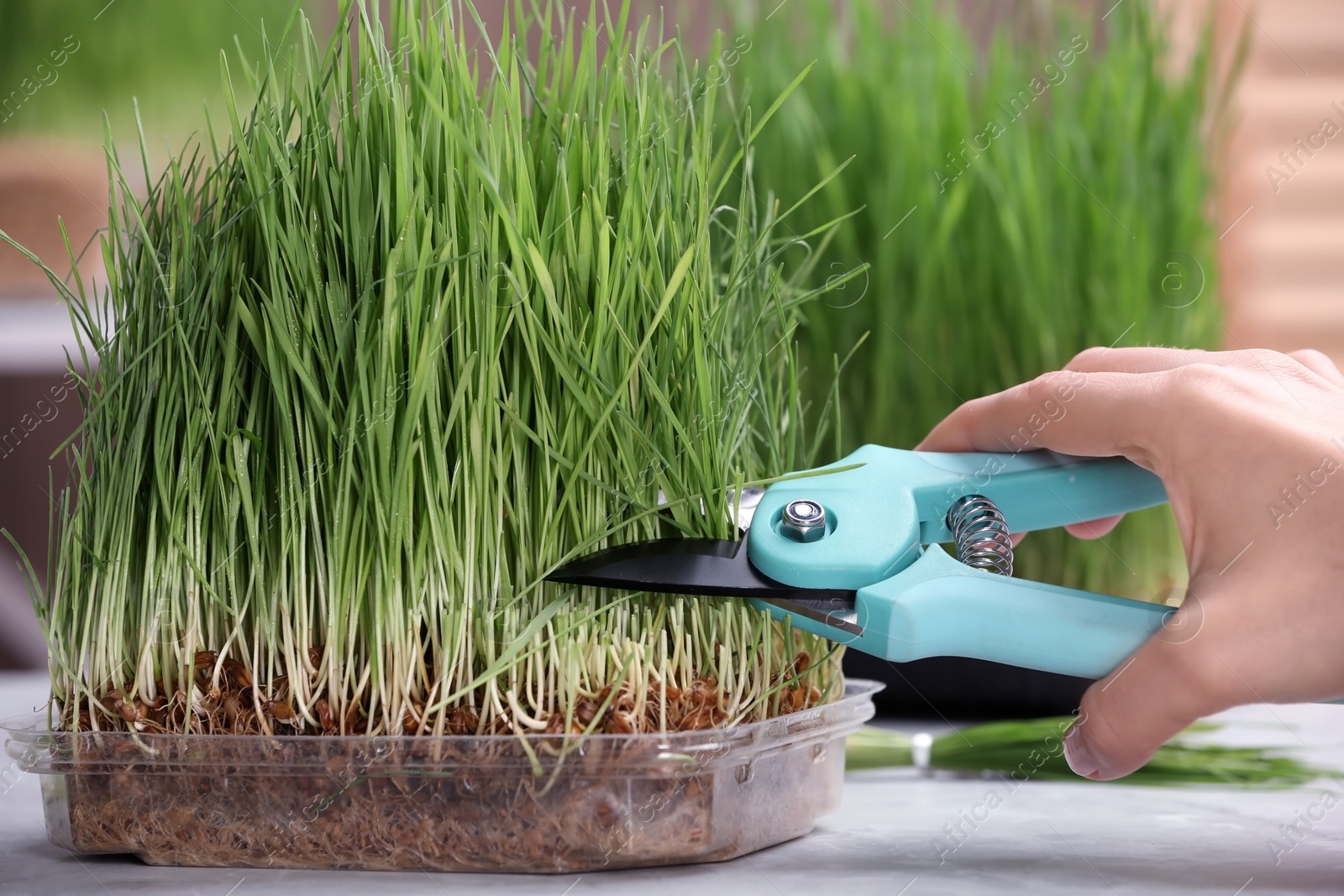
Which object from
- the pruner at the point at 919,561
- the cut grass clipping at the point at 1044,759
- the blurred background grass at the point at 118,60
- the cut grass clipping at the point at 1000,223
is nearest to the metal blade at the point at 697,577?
the pruner at the point at 919,561

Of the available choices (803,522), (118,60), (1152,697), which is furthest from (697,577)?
(118,60)

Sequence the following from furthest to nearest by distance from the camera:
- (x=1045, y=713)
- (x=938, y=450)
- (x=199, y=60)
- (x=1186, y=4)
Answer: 1. (x=199, y=60)
2. (x=1186, y=4)
3. (x=1045, y=713)
4. (x=938, y=450)

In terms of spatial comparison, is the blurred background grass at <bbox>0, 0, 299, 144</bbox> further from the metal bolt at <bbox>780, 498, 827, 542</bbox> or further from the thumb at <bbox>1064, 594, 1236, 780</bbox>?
the thumb at <bbox>1064, 594, 1236, 780</bbox>

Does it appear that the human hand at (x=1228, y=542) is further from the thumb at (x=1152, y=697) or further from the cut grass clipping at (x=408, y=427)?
the cut grass clipping at (x=408, y=427)

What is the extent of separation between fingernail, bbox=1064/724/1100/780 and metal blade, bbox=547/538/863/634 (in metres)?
0.11

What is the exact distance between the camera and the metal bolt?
402 mm

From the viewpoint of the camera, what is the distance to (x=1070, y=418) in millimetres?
420

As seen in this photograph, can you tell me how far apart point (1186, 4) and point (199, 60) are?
4.13 feet

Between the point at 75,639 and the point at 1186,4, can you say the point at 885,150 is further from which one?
the point at 75,639

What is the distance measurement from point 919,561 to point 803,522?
0.16 ft

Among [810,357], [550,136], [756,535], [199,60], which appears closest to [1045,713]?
[810,357]

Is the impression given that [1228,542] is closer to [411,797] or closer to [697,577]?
[697,577]

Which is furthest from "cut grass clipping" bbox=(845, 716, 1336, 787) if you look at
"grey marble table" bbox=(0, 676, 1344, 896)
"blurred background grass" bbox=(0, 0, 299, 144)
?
"blurred background grass" bbox=(0, 0, 299, 144)

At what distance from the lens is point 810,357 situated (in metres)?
0.80
